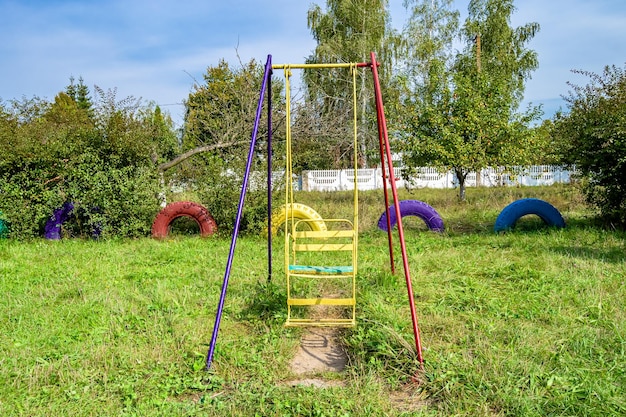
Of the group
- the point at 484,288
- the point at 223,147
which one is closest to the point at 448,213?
the point at 223,147

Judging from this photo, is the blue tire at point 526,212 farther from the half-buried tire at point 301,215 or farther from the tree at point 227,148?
the tree at point 227,148

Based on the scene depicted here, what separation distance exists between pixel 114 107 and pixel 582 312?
8404mm

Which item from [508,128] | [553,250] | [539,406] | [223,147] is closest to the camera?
[539,406]

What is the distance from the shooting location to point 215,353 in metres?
3.54

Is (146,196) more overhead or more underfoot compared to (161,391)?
more overhead

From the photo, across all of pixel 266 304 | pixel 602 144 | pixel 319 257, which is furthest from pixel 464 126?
pixel 266 304

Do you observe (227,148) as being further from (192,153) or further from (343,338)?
(343,338)

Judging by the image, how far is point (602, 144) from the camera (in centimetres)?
779

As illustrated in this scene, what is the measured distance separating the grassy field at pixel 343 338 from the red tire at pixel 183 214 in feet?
5.87

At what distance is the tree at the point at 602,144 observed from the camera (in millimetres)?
7637

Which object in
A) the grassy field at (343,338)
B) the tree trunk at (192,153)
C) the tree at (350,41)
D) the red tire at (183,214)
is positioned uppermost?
the tree at (350,41)

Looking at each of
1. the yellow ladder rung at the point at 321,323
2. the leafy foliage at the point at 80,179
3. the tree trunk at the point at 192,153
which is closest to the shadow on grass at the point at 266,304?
the yellow ladder rung at the point at 321,323

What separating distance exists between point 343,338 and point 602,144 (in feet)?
20.4

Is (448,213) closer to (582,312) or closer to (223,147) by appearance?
(223,147)
